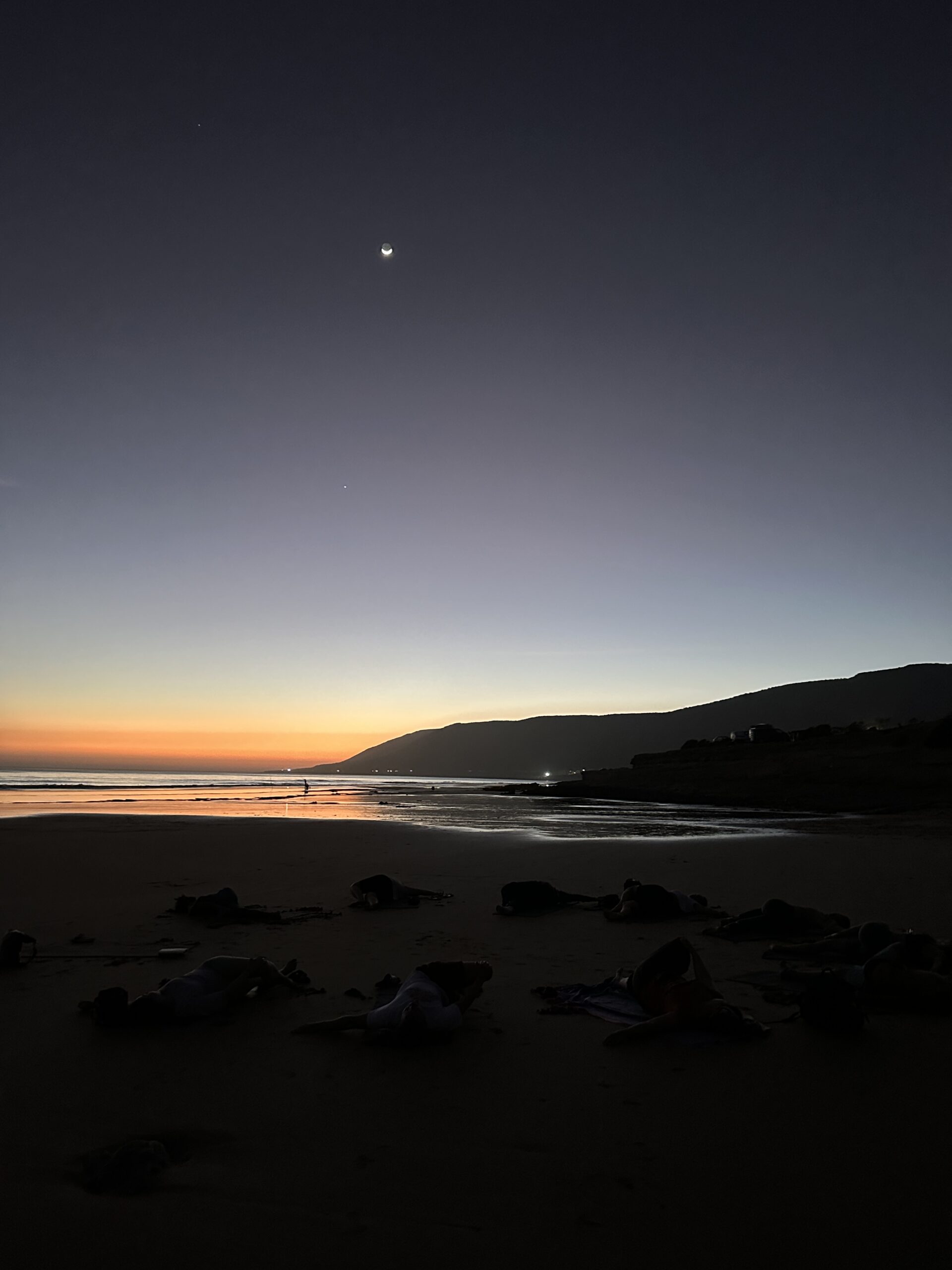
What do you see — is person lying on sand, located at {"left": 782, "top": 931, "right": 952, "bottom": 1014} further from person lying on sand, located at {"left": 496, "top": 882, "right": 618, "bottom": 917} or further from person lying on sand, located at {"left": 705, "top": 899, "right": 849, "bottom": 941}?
person lying on sand, located at {"left": 496, "top": 882, "right": 618, "bottom": 917}

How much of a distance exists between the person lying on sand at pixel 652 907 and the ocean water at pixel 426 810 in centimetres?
927

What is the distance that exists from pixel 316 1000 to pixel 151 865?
8975mm

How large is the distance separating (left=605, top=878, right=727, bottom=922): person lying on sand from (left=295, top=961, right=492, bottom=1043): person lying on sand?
353 cm

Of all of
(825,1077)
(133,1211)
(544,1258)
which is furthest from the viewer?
(825,1077)

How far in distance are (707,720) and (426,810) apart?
128 metres

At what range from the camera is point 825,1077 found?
385 centimetres

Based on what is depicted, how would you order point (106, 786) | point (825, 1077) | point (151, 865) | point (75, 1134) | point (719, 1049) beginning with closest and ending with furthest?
point (75, 1134)
point (825, 1077)
point (719, 1049)
point (151, 865)
point (106, 786)

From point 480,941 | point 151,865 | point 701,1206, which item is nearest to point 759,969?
point 480,941

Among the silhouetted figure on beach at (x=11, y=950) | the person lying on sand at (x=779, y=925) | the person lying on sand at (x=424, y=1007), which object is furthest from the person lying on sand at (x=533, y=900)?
the silhouetted figure on beach at (x=11, y=950)

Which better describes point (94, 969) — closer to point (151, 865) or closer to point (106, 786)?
point (151, 865)

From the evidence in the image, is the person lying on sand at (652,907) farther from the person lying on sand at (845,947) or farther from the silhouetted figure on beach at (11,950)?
the silhouetted figure on beach at (11,950)

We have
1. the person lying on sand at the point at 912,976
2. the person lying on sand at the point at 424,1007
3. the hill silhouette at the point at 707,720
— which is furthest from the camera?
the hill silhouette at the point at 707,720

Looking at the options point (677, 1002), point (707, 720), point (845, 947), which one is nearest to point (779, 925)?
point (845, 947)

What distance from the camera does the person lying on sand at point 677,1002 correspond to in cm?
437
